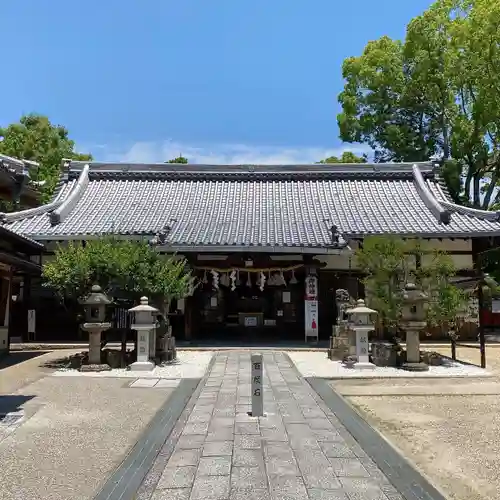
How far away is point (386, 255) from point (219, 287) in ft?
24.9

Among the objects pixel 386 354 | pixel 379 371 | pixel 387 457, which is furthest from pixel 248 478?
pixel 386 354

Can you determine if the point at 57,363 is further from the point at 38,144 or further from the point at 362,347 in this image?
the point at 38,144

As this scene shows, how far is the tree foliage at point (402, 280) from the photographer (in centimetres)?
1210

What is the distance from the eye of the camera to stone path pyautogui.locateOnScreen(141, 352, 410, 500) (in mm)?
4312

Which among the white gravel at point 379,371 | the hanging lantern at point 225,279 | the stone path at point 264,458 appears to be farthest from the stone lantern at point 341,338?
the stone path at point 264,458

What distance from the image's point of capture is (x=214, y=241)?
53.7 ft

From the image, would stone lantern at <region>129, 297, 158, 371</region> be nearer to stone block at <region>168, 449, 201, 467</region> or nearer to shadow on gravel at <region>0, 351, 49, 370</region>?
shadow on gravel at <region>0, 351, 49, 370</region>

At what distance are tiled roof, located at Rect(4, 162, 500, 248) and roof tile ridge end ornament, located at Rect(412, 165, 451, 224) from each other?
38 millimetres

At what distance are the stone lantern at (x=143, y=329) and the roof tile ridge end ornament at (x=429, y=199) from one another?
10613 millimetres

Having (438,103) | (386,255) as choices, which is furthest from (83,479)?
(438,103)

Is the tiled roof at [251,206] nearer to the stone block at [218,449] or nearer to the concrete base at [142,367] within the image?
the concrete base at [142,367]

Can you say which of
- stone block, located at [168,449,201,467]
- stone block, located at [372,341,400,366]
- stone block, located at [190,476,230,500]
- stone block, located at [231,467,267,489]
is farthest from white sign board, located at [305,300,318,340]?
stone block, located at [190,476,230,500]

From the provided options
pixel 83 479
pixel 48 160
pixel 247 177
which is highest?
pixel 48 160

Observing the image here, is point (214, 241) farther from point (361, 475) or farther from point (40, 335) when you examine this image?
point (361, 475)
